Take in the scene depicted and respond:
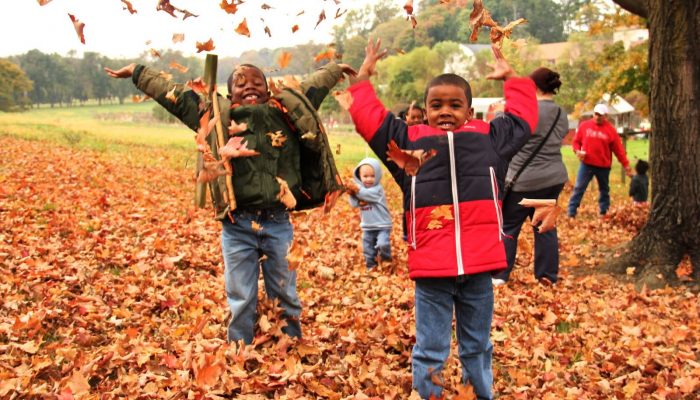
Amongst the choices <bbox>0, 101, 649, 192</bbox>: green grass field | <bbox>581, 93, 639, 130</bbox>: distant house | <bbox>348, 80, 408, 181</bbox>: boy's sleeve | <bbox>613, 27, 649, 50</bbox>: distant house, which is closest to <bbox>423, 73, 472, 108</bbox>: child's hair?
<bbox>348, 80, 408, 181</bbox>: boy's sleeve

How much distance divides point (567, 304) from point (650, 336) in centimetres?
110

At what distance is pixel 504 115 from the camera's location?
3.70m

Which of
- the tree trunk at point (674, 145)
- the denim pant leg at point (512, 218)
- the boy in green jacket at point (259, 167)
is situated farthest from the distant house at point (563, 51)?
the boy in green jacket at point (259, 167)

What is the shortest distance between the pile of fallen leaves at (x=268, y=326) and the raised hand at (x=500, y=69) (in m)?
1.68

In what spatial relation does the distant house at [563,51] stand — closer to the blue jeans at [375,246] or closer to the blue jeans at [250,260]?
the blue jeans at [375,246]

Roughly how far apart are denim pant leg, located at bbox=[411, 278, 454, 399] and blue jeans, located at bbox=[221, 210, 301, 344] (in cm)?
119

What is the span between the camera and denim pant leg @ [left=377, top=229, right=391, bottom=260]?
7980 mm

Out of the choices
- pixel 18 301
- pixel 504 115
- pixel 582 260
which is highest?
pixel 504 115

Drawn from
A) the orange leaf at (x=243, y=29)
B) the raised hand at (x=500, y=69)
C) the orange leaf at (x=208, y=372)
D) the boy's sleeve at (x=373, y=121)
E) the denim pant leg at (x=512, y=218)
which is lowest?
the orange leaf at (x=208, y=372)

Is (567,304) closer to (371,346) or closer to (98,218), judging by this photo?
(371,346)

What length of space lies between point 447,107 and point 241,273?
1802 mm

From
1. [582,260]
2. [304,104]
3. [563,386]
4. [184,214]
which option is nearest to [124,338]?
[304,104]

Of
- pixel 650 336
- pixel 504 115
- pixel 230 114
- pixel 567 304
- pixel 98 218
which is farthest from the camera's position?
pixel 98 218

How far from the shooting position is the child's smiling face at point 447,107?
352 centimetres
